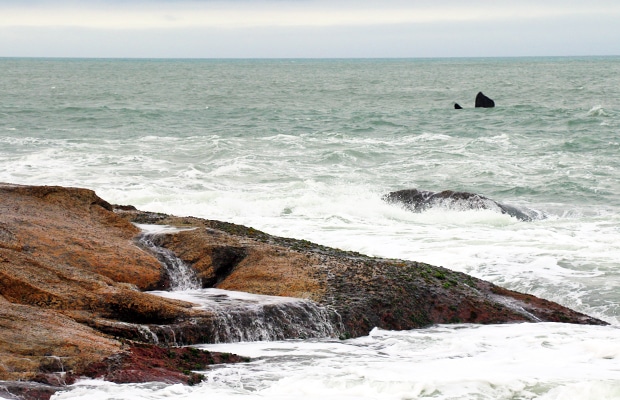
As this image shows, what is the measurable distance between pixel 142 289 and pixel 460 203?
962 centimetres

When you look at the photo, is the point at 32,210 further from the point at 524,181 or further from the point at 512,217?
the point at 524,181

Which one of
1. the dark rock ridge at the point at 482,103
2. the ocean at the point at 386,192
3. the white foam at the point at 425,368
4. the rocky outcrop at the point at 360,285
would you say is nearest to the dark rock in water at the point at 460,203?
the ocean at the point at 386,192

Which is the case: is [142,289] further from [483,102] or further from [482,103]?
[483,102]

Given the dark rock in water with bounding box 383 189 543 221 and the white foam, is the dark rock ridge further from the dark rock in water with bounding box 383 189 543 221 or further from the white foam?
the white foam

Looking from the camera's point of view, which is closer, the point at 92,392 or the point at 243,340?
the point at 92,392

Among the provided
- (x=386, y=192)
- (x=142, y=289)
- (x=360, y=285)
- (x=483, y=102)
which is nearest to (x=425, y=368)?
(x=360, y=285)

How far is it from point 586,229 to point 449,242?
10.6 ft

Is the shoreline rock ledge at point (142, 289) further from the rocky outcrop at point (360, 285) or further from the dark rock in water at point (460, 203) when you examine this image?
the dark rock in water at point (460, 203)

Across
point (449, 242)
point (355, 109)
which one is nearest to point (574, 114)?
point (355, 109)

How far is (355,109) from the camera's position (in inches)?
1772

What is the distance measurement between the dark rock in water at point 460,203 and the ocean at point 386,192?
0.68 feet

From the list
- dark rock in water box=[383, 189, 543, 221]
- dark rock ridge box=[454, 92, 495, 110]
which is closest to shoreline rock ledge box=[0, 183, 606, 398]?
dark rock in water box=[383, 189, 543, 221]

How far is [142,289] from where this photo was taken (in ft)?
28.8

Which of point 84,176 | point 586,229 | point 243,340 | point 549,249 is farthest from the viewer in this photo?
point 84,176
